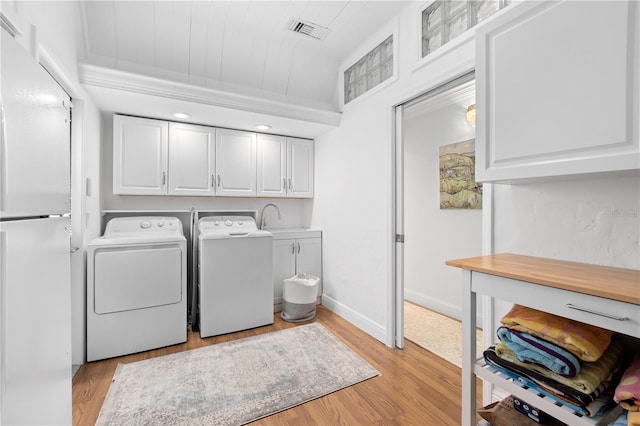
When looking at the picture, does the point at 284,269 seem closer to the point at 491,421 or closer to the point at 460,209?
the point at 460,209

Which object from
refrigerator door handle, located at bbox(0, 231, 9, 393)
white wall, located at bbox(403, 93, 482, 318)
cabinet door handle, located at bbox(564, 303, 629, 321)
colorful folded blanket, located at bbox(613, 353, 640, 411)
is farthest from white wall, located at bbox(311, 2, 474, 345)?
refrigerator door handle, located at bbox(0, 231, 9, 393)

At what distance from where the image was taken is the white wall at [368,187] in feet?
6.91

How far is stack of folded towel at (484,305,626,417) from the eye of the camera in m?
0.95

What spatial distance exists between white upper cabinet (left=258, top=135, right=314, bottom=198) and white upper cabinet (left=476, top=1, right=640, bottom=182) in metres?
2.42

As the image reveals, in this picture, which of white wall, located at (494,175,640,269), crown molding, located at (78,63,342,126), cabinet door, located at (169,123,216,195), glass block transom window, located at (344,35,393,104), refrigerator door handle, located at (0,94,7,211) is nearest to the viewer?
refrigerator door handle, located at (0,94,7,211)

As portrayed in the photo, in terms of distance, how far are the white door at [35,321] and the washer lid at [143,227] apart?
1614mm

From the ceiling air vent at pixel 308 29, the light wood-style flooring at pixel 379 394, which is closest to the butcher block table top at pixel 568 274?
the light wood-style flooring at pixel 379 394

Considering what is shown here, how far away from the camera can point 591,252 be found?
1.21 metres

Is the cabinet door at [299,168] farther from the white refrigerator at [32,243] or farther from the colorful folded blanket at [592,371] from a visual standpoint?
the colorful folded blanket at [592,371]

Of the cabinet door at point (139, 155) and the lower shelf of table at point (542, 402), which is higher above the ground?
the cabinet door at point (139, 155)

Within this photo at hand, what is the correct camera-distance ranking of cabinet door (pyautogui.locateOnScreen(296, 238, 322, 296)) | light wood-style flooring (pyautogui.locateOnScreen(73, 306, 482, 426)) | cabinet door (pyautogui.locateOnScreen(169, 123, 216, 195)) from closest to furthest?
light wood-style flooring (pyautogui.locateOnScreen(73, 306, 482, 426)) → cabinet door (pyautogui.locateOnScreen(169, 123, 216, 195)) → cabinet door (pyautogui.locateOnScreen(296, 238, 322, 296))

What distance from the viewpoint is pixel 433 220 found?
10.8 ft

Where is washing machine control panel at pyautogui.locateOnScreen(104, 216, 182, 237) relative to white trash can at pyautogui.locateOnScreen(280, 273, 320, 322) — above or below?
above

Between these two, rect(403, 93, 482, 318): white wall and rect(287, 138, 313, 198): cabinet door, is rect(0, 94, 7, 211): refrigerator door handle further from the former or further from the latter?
rect(403, 93, 482, 318): white wall
